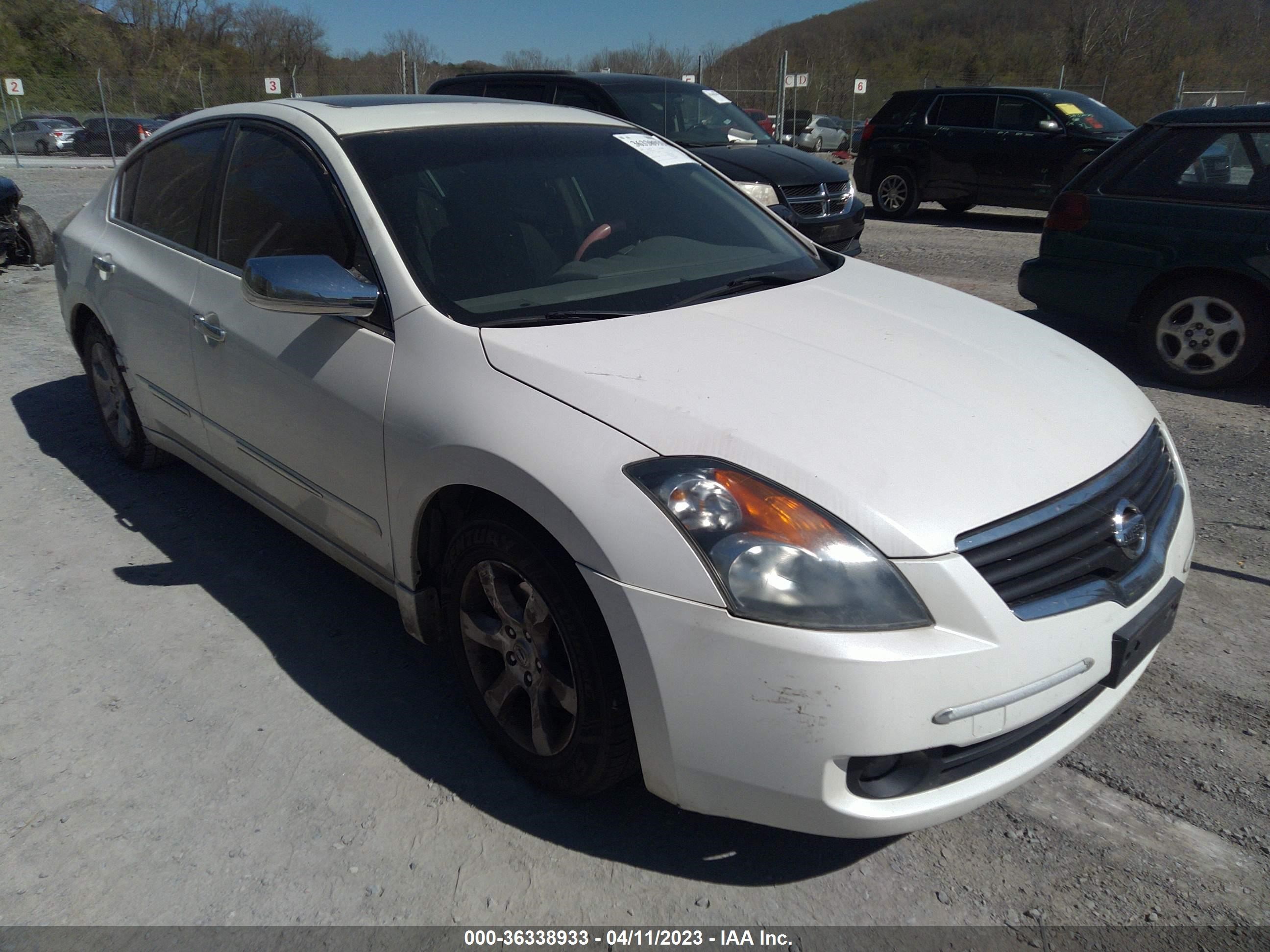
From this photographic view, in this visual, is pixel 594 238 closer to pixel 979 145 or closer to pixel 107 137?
pixel 979 145

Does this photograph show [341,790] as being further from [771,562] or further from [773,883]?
[771,562]

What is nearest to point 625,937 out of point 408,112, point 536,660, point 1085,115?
point 536,660

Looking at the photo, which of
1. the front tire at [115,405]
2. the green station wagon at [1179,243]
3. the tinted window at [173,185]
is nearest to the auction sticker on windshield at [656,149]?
the tinted window at [173,185]

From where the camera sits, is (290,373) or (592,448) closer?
(592,448)

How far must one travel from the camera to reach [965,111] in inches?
507

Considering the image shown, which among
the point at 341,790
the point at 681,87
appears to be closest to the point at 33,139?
the point at 681,87

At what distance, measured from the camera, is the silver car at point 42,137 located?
26984 mm

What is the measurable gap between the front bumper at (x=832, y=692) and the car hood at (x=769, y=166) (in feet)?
24.3

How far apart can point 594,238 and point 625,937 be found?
205 centimetres

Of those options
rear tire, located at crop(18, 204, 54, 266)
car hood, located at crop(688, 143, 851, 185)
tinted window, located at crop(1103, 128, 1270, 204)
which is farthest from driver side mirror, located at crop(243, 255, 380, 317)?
rear tire, located at crop(18, 204, 54, 266)

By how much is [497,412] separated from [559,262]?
2.71 ft

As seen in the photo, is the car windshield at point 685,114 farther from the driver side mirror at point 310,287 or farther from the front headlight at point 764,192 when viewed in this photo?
the driver side mirror at point 310,287

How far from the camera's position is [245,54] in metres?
54.2

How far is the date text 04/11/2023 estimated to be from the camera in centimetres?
209
